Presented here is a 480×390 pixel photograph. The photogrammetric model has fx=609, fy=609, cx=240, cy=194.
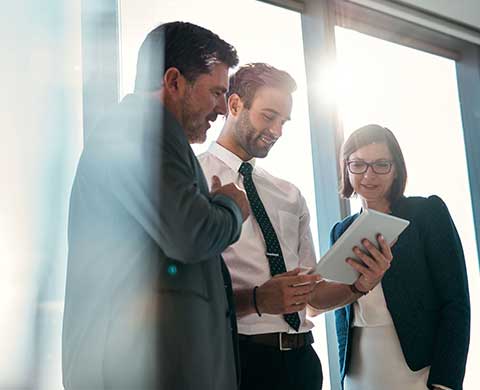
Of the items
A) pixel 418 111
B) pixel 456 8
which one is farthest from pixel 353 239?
pixel 456 8

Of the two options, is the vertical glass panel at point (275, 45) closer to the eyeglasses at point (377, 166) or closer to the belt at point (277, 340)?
the eyeglasses at point (377, 166)

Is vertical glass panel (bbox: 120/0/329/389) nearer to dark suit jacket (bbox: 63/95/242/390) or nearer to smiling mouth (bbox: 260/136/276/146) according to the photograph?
smiling mouth (bbox: 260/136/276/146)

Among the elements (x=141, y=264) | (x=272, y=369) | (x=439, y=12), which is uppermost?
(x=439, y=12)

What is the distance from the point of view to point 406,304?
1725 mm

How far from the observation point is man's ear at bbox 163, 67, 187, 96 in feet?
4.06

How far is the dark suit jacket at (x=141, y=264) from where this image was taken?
1076 mm

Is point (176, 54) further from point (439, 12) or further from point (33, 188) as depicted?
point (439, 12)

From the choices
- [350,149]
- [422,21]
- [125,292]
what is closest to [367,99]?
[422,21]

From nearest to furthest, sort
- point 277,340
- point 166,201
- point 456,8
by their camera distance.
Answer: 1. point 166,201
2. point 277,340
3. point 456,8

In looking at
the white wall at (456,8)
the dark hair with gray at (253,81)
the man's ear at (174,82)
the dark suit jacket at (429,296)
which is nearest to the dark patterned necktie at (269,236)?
the dark hair with gray at (253,81)

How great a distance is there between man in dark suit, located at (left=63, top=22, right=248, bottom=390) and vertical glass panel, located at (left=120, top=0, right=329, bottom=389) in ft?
2.96

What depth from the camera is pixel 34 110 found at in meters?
1.60

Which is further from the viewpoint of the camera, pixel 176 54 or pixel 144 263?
pixel 176 54

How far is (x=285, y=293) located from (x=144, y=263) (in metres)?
0.40
